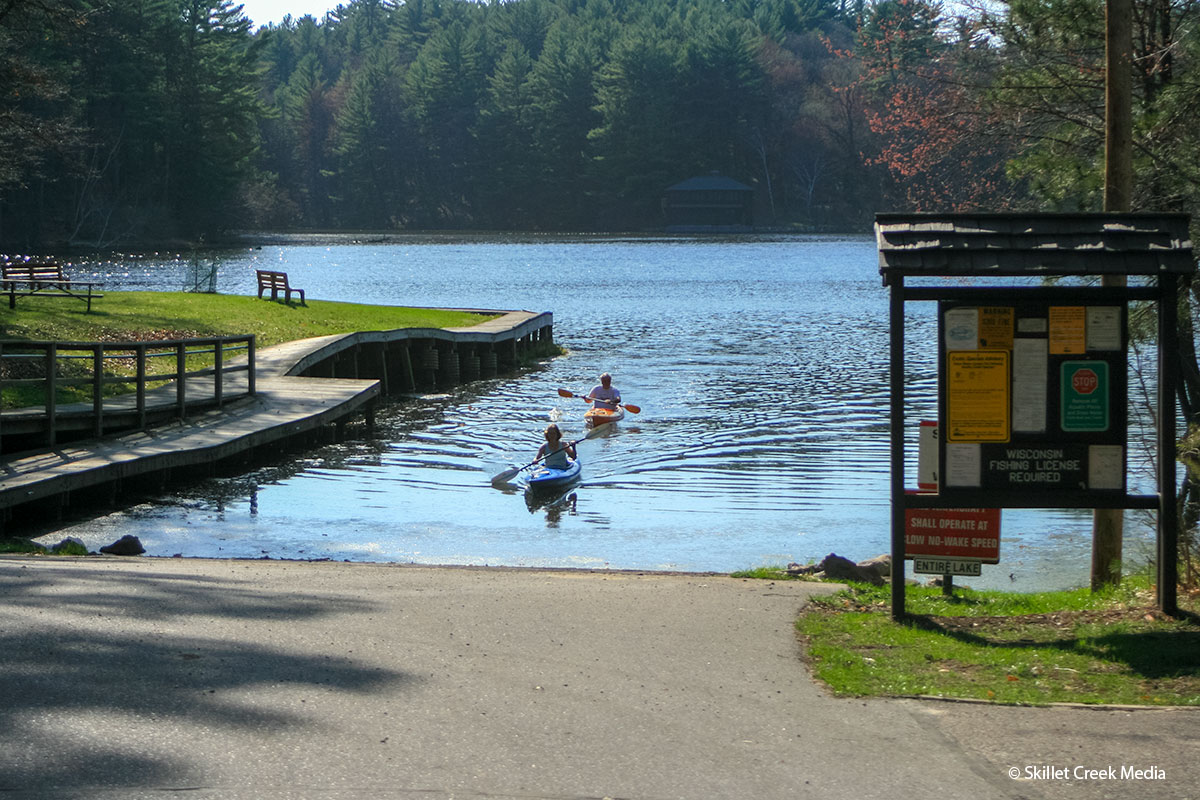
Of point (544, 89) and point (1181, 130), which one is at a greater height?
point (544, 89)

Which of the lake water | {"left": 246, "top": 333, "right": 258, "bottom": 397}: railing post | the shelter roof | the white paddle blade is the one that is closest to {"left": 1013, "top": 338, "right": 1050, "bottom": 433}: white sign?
the shelter roof

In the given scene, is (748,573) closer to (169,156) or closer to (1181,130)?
(1181,130)

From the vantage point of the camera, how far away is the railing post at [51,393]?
16375 millimetres

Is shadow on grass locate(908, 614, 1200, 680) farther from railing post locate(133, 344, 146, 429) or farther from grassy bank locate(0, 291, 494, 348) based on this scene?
grassy bank locate(0, 291, 494, 348)

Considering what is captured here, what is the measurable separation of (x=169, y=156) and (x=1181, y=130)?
345ft

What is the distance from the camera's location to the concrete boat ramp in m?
15.6

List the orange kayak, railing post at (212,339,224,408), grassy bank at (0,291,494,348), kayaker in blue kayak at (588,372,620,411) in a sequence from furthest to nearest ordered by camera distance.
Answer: grassy bank at (0,291,494,348)
kayaker in blue kayak at (588,372,620,411)
the orange kayak
railing post at (212,339,224,408)

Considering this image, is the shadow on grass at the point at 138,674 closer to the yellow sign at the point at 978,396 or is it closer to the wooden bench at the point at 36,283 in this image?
the yellow sign at the point at 978,396

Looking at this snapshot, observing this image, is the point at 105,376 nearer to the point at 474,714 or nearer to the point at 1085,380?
the point at 474,714

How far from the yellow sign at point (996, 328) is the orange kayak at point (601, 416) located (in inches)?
701

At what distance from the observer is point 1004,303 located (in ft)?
26.9

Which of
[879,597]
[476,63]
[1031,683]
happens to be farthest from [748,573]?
[476,63]

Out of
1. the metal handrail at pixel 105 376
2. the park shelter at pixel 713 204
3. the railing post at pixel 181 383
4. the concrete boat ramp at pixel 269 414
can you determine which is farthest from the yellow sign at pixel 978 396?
the park shelter at pixel 713 204

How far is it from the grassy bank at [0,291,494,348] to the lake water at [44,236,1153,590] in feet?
13.7
